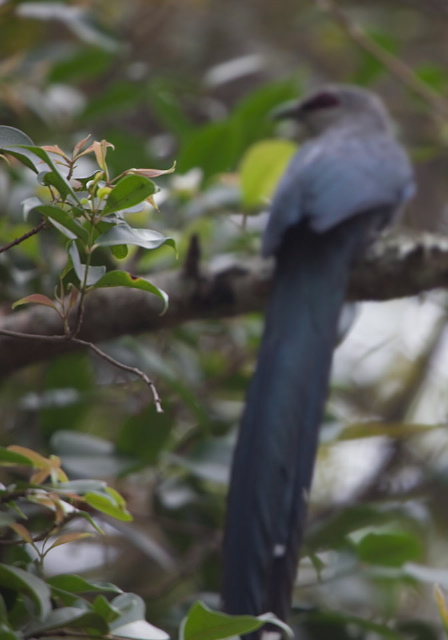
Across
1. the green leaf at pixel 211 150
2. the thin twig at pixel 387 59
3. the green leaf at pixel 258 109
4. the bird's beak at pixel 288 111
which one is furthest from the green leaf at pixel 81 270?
the thin twig at pixel 387 59

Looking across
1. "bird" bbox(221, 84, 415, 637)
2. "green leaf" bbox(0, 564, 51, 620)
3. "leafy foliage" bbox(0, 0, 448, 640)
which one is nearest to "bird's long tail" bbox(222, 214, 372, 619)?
"bird" bbox(221, 84, 415, 637)

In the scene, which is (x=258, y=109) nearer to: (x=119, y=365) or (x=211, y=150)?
(x=211, y=150)

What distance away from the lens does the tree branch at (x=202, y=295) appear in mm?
2027

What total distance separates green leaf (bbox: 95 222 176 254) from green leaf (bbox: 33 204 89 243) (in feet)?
0.07

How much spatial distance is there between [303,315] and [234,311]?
188 millimetres

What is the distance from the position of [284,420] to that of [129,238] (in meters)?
0.92

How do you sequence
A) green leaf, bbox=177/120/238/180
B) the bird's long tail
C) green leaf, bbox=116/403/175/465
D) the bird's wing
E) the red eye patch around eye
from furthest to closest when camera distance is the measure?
the red eye patch around eye, green leaf, bbox=177/120/238/180, the bird's wing, green leaf, bbox=116/403/175/465, the bird's long tail

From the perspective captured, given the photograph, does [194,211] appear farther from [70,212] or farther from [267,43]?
[267,43]

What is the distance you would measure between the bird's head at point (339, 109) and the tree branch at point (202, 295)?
49.4 inches

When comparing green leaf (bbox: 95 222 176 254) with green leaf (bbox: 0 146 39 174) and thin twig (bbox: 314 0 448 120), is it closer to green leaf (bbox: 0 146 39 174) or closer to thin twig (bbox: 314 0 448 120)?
green leaf (bbox: 0 146 39 174)

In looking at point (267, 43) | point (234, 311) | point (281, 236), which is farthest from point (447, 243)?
point (267, 43)

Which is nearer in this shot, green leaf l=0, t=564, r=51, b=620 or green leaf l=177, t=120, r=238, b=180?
green leaf l=0, t=564, r=51, b=620

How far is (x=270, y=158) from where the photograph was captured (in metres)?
2.48

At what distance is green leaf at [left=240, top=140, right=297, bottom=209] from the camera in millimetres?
2447
